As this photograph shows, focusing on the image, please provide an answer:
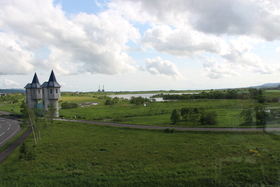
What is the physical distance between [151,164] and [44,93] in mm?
27096

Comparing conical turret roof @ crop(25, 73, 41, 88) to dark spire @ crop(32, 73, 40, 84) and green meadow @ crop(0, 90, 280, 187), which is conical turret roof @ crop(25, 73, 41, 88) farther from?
green meadow @ crop(0, 90, 280, 187)

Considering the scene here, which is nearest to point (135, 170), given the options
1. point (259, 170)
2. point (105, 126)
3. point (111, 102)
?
point (259, 170)

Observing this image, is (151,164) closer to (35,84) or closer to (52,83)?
(52,83)

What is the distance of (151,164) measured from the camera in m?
11.6

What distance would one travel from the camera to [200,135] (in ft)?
62.3

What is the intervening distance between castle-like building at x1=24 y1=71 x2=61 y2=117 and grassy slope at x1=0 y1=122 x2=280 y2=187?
16998 mm

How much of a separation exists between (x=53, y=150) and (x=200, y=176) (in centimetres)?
1165

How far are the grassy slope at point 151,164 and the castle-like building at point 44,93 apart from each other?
1700 centimetres

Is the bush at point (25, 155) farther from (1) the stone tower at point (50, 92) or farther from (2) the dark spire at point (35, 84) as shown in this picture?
(2) the dark spire at point (35, 84)

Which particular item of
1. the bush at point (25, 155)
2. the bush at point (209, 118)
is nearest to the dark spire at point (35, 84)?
the bush at point (25, 155)

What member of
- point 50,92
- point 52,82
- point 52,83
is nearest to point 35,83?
point 52,82

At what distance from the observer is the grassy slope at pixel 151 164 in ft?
29.3

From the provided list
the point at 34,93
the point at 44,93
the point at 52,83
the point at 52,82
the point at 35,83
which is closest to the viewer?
the point at 44,93

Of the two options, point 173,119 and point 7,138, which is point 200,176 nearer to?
point 173,119
